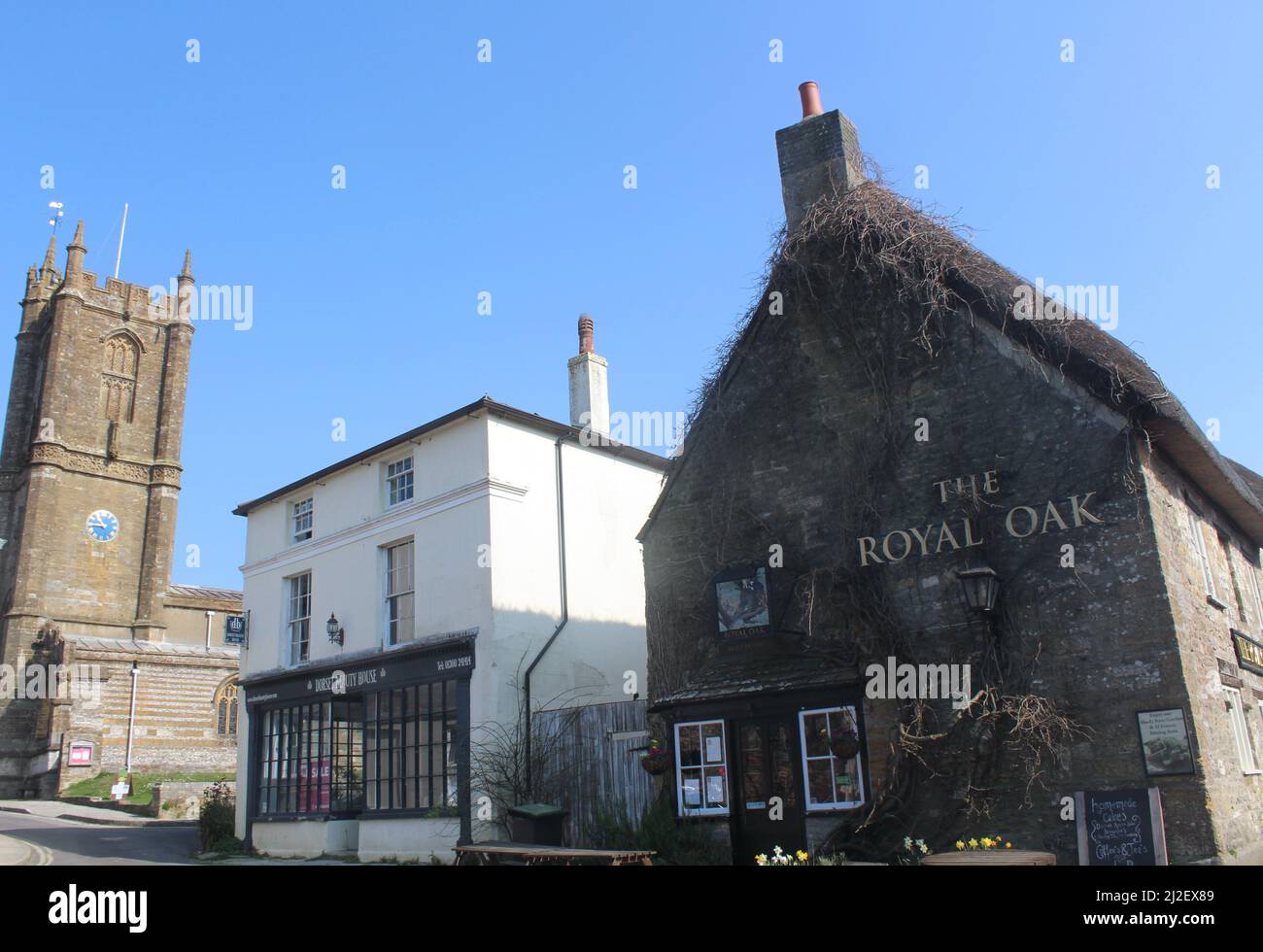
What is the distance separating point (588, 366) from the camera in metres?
20.8

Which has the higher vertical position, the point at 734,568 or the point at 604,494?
the point at 604,494

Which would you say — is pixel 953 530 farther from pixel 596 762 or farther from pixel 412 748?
pixel 412 748

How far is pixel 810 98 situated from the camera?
51.9 feet

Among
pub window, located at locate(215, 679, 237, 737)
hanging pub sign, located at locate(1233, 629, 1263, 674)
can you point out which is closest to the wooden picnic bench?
hanging pub sign, located at locate(1233, 629, 1263, 674)

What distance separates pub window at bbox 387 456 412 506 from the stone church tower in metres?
29.6

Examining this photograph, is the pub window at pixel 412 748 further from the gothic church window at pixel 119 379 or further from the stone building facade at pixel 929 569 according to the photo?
the gothic church window at pixel 119 379

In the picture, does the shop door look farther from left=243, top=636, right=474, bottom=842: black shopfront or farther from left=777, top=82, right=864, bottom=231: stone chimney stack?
left=777, top=82, right=864, bottom=231: stone chimney stack

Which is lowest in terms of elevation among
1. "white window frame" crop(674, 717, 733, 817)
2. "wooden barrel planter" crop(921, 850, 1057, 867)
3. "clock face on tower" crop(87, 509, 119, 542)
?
"wooden barrel planter" crop(921, 850, 1057, 867)

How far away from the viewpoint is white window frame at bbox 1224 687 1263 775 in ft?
39.5

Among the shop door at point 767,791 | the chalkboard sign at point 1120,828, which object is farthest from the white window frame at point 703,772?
the chalkboard sign at point 1120,828

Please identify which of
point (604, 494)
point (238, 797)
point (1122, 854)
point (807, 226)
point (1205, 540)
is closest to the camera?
point (1122, 854)

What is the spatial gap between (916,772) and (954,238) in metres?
7.13

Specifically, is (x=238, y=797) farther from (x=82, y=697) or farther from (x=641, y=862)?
(x=82, y=697)

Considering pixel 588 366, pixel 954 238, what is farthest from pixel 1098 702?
pixel 588 366
